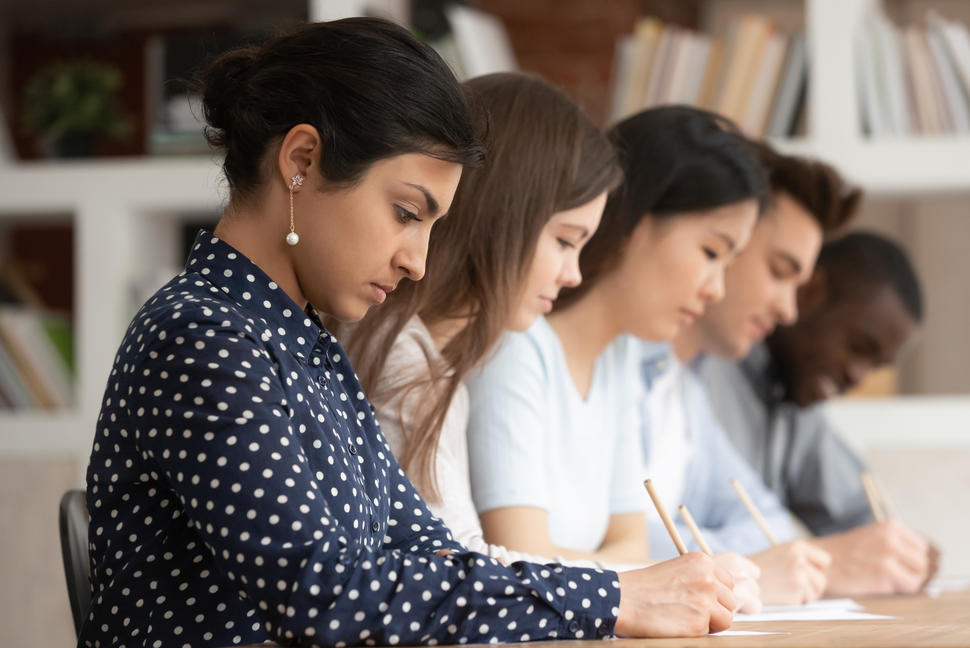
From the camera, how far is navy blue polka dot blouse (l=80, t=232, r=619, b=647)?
887 millimetres

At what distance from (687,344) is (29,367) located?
1450 mm

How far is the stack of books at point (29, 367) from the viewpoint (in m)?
2.67

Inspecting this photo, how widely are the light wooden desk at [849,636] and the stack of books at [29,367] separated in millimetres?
1941

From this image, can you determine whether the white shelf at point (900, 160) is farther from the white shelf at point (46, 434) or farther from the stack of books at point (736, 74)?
the white shelf at point (46, 434)

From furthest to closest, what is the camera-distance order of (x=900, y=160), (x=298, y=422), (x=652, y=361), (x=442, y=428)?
1. (x=900, y=160)
2. (x=652, y=361)
3. (x=442, y=428)
4. (x=298, y=422)

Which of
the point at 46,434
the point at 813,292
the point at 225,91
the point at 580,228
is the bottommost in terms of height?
the point at 46,434

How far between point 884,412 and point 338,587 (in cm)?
192

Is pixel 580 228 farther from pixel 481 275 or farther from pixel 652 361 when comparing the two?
pixel 652 361

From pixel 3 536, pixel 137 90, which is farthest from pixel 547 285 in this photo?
pixel 137 90

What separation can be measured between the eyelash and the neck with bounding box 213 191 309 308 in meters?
0.10

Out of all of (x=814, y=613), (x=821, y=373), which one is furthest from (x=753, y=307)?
(x=814, y=613)

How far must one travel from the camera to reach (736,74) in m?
2.60

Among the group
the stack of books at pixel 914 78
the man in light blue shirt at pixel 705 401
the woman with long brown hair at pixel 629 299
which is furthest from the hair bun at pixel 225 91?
the stack of books at pixel 914 78

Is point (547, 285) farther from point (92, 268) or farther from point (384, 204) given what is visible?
point (92, 268)
